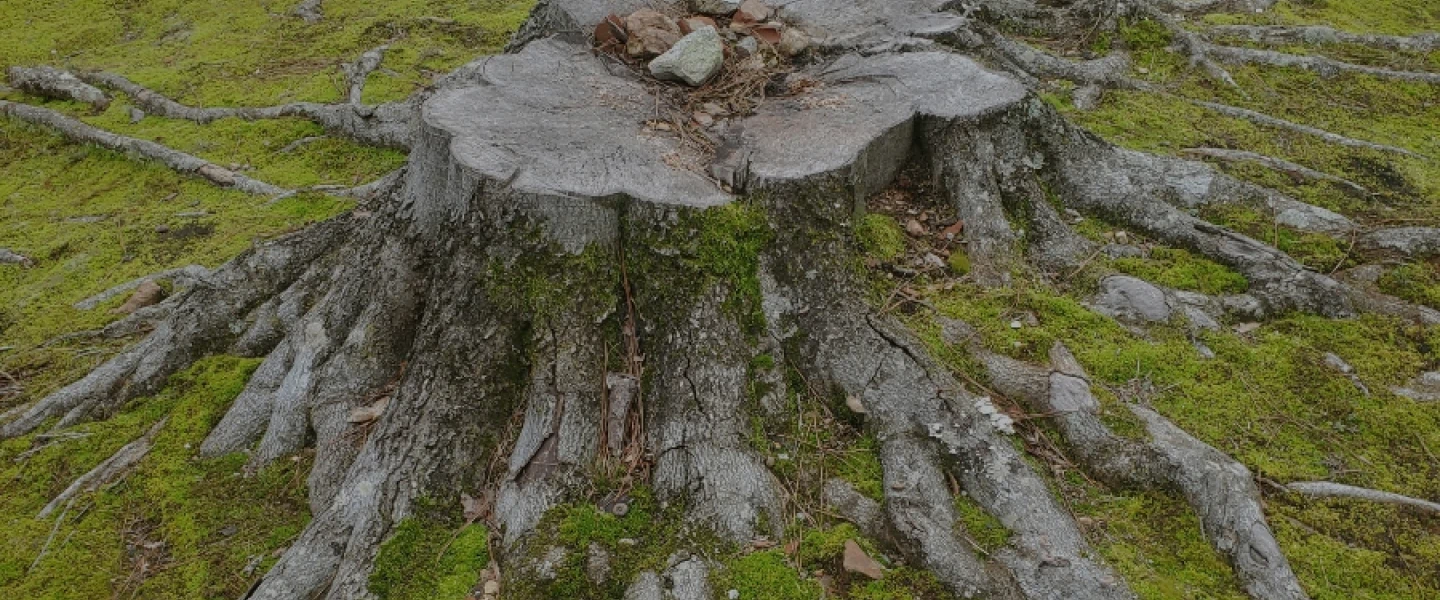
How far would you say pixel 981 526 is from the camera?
10.9 feet

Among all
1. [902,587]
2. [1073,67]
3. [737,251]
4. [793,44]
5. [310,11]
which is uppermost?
[793,44]

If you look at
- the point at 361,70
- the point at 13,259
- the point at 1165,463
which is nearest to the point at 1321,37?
the point at 1165,463

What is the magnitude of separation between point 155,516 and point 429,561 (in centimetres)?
167

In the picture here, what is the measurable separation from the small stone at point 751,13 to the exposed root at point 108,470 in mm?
4172

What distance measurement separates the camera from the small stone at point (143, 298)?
6023 mm

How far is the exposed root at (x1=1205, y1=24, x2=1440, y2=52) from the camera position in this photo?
8508 millimetres

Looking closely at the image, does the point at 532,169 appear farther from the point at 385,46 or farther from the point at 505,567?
the point at 385,46

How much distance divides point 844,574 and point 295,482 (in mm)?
2669

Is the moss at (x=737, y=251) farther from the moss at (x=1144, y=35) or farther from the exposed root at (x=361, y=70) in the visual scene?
the exposed root at (x=361, y=70)

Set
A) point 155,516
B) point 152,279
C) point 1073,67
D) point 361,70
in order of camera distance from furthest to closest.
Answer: point 361,70, point 1073,67, point 152,279, point 155,516

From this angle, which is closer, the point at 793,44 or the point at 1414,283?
the point at 1414,283

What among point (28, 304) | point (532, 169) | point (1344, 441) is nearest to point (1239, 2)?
point (1344, 441)

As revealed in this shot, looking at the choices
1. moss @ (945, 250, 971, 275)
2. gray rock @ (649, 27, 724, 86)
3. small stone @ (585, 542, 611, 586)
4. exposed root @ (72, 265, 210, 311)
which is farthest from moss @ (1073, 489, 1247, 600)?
exposed root @ (72, 265, 210, 311)

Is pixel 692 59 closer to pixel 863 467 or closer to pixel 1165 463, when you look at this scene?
pixel 863 467
